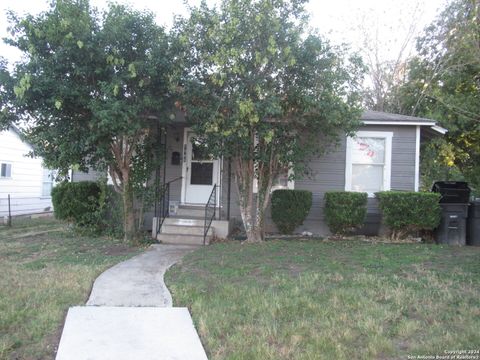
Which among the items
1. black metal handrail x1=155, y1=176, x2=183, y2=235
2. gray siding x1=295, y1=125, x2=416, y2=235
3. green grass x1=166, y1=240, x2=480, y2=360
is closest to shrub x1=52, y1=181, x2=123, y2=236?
black metal handrail x1=155, y1=176, x2=183, y2=235

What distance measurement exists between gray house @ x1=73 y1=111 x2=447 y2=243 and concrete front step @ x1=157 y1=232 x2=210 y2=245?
109cm

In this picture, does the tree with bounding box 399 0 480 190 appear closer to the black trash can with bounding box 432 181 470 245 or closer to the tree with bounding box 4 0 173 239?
the black trash can with bounding box 432 181 470 245

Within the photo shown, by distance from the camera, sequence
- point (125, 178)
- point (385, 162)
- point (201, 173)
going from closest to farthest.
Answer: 1. point (125, 178)
2. point (385, 162)
3. point (201, 173)

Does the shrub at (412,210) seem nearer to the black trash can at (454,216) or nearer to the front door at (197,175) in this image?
the black trash can at (454,216)

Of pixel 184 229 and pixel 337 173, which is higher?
pixel 337 173

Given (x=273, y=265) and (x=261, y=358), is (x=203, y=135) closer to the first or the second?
(x=273, y=265)

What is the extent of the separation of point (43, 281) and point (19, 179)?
48.8 ft

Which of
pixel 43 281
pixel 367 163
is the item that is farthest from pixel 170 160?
A: pixel 43 281

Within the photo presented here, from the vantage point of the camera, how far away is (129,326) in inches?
179

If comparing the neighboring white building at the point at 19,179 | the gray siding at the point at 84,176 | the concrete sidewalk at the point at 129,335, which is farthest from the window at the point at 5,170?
the concrete sidewalk at the point at 129,335

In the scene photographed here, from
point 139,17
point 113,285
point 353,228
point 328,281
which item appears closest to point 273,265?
point 328,281

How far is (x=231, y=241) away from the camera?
34.0ft

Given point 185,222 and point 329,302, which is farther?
point 185,222

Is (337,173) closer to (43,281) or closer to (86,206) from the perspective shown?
(86,206)
